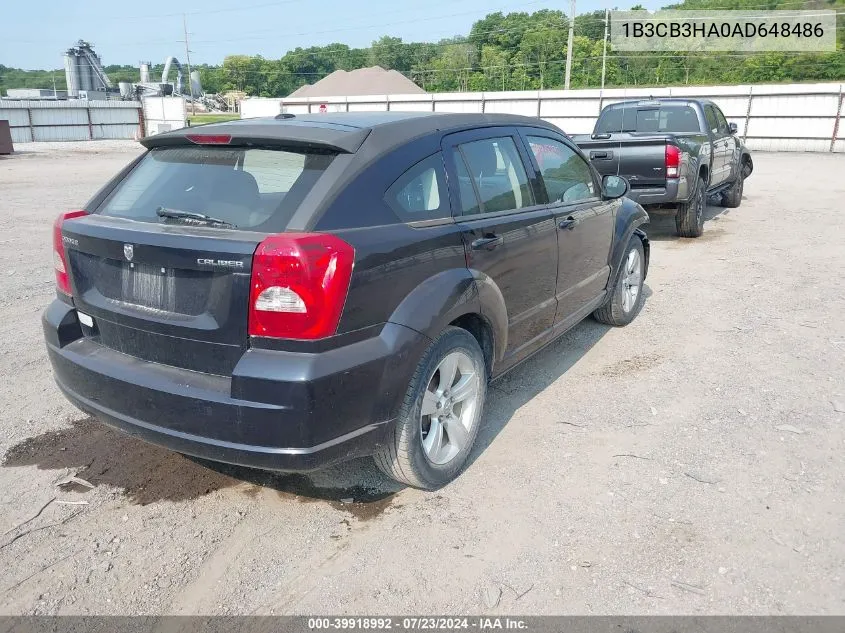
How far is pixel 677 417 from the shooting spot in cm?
413

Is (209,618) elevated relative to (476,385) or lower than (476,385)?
lower

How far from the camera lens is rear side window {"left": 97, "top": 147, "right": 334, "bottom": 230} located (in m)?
2.82

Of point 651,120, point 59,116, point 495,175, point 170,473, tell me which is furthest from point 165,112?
point 170,473

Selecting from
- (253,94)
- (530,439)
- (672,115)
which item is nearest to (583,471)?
(530,439)

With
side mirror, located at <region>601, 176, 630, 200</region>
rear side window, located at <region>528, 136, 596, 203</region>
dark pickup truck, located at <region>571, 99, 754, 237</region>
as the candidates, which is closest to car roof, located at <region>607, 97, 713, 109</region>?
dark pickup truck, located at <region>571, 99, 754, 237</region>

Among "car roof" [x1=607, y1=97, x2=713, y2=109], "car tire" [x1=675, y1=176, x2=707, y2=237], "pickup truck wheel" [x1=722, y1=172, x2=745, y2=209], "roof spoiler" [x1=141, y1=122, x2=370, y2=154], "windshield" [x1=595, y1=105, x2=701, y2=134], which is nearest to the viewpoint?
"roof spoiler" [x1=141, y1=122, x2=370, y2=154]

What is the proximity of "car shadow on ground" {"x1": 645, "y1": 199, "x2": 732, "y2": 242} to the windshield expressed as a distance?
134 centimetres

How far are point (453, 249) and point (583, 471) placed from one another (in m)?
1.35

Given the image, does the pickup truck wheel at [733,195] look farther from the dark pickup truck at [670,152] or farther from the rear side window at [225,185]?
the rear side window at [225,185]

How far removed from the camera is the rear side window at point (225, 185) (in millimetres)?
2820

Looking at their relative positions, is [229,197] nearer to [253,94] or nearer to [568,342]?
[568,342]

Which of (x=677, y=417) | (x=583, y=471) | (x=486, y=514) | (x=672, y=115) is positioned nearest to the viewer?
(x=486, y=514)

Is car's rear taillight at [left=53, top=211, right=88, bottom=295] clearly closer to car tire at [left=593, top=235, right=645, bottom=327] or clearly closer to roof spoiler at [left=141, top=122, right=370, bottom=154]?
roof spoiler at [left=141, top=122, right=370, bottom=154]

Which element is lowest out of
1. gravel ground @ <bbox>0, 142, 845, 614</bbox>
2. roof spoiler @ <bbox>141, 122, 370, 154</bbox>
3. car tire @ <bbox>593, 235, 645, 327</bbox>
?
gravel ground @ <bbox>0, 142, 845, 614</bbox>
